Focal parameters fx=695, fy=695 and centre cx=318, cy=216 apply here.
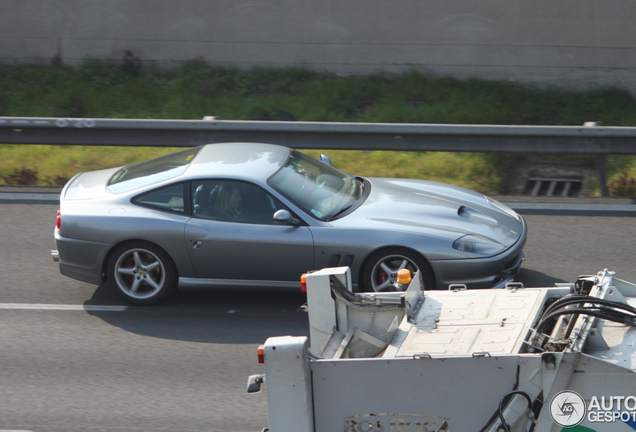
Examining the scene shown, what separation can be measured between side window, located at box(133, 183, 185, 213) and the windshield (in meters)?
0.84

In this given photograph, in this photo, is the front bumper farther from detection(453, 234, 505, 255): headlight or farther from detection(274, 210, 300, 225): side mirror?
detection(274, 210, 300, 225): side mirror

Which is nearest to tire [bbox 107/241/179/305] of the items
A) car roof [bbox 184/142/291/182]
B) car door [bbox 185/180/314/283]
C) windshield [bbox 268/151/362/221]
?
car door [bbox 185/180/314/283]

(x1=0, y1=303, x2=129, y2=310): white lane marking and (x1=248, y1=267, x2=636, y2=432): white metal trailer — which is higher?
(x1=0, y1=303, x2=129, y2=310): white lane marking

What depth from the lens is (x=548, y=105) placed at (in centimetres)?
1295

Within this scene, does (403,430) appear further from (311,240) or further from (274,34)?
(274,34)

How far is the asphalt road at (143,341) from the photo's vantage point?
4828mm

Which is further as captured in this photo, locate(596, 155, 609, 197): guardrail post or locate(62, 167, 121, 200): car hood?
locate(596, 155, 609, 197): guardrail post

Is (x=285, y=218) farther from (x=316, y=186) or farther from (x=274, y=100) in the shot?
(x=274, y=100)

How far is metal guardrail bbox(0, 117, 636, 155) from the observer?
9.40 m

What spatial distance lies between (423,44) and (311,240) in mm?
8874

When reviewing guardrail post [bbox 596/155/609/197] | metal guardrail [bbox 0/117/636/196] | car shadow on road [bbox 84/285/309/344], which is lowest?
car shadow on road [bbox 84/285/309/344]

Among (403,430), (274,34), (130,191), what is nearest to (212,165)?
(130,191)

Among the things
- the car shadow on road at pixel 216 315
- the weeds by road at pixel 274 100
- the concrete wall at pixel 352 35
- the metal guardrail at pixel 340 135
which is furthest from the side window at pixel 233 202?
the concrete wall at pixel 352 35

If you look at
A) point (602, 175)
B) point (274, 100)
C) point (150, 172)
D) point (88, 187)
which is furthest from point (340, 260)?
point (274, 100)
